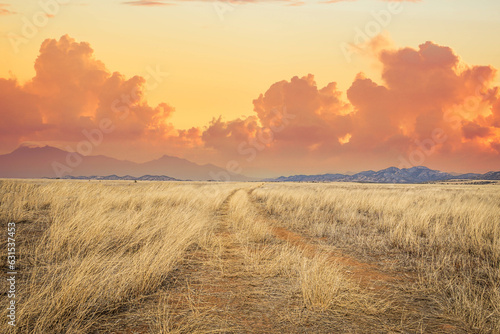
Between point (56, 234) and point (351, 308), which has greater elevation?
point (56, 234)

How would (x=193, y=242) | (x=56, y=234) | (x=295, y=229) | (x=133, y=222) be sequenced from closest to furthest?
1. (x=56, y=234)
2. (x=193, y=242)
3. (x=133, y=222)
4. (x=295, y=229)

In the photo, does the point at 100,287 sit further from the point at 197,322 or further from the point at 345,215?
the point at 345,215

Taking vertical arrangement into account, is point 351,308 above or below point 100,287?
below

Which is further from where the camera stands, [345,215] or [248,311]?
[345,215]

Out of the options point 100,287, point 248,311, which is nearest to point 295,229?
point 248,311

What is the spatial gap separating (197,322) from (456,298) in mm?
3778

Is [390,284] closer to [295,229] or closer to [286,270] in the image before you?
[286,270]

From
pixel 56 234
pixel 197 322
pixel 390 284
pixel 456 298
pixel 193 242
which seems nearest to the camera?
pixel 197 322

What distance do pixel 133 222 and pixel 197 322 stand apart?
215 inches

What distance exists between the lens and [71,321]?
123 inches

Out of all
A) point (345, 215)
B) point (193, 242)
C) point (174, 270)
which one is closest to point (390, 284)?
point (174, 270)

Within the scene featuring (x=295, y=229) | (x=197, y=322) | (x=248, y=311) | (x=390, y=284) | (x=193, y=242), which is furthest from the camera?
(x=295, y=229)

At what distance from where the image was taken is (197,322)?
3195 millimetres

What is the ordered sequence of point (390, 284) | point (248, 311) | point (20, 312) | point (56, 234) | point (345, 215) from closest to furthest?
1. point (20, 312)
2. point (248, 311)
3. point (390, 284)
4. point (56, 234)
5. point (345, 215)
